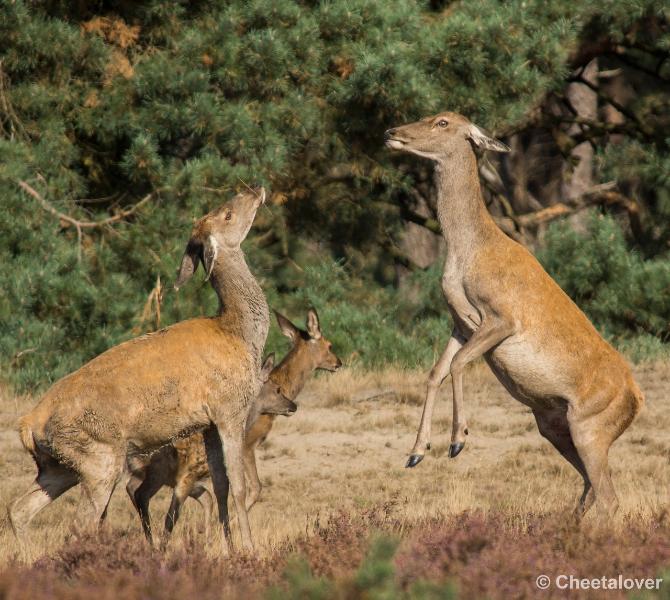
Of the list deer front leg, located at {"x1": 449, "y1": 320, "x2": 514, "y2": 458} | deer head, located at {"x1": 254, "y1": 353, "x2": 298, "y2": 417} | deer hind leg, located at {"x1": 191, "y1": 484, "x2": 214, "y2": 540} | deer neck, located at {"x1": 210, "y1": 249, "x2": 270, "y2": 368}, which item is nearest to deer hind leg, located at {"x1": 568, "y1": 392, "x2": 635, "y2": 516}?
deer front leg, located at {"x1": 449, "y1": 320, "x2": 514, "y2": 458}

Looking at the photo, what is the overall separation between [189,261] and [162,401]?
1250 millimetres

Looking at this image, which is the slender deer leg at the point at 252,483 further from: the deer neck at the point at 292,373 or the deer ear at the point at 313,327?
the deer ear at the point at 313,327

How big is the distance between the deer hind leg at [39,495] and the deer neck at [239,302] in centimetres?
142

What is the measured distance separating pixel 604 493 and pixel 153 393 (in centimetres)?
308

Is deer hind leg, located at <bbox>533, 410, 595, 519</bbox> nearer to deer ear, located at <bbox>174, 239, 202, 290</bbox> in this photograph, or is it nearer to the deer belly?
the deer belly

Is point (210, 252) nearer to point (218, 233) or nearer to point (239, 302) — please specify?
point (218, 233)

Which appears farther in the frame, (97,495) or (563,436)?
(563,436)

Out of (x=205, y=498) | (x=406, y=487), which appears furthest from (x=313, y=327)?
(x=205, y=498)

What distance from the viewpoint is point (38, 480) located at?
29.0 ft

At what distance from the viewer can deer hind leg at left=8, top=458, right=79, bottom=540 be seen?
876 centimetres

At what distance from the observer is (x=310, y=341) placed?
12.3 metres

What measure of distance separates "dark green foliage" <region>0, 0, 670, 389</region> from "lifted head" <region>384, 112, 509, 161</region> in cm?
607

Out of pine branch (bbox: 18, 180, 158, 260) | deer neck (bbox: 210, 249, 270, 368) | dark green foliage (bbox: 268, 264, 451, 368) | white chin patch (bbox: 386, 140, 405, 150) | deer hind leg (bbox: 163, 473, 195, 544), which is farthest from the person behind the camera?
dark green foliage (bbox: 268, 264, 451, 368)

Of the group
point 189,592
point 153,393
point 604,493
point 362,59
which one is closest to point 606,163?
point 362,59
